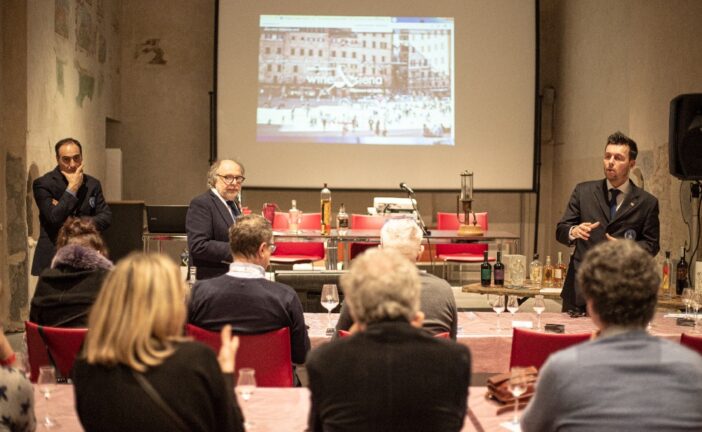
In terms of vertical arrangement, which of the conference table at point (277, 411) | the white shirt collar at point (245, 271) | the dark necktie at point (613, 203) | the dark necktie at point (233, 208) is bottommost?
the conference table at point (277, 411)

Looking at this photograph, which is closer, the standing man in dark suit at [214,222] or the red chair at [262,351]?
the red chair at [262,351]

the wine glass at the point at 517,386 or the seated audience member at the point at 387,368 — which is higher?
the seated audience member at the point at 387,368

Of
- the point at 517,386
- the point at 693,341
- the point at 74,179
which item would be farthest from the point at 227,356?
the point at 74,179

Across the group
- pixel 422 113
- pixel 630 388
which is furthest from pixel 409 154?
pixel 630 388

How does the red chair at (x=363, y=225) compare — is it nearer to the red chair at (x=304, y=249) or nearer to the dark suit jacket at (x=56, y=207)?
the red chair at (x=304, y=249)

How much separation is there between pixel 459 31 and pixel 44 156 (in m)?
4.76

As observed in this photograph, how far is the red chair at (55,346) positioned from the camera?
124 inches

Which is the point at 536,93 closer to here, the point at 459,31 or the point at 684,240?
the point at 459,31

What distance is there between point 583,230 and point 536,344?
5.04 feet

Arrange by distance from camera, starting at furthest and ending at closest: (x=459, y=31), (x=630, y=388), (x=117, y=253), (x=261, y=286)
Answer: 1. (x=459, y=31)
2. (x=117, y=253)
3. (x=261, y=286)
4. (x=630, y=388)

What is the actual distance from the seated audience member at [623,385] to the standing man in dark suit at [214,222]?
3.02 meters

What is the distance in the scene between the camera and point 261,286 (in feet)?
10.8

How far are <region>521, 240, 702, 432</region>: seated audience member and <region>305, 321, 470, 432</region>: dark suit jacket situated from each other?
0.72ft

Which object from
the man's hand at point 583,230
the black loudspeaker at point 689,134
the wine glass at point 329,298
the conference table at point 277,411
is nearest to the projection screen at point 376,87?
the black loudspeaker at point 689,134
